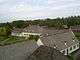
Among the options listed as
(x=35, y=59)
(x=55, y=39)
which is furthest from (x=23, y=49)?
(x=55, y=39)

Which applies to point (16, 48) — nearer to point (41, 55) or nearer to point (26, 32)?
point (41, 55)

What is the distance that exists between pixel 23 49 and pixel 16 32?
55.8 meters

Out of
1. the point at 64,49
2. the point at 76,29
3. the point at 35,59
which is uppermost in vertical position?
the point at 35,59

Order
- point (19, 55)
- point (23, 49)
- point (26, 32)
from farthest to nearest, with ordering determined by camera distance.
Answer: point (26, 32) < point (23, 49) < point (19, 55)

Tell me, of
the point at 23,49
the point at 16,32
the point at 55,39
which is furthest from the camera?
the point at 16,32

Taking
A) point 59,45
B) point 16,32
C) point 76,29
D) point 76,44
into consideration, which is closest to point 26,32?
point 16,32

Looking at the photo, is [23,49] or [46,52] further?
[23,49]

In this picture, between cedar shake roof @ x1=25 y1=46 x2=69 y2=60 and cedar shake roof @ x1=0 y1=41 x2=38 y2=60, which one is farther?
cedar shake roof @ x1=0 y1=41 x2=38 y2=60

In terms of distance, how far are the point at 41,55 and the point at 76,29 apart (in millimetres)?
62173

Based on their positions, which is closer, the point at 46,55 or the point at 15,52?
the point at 46,55

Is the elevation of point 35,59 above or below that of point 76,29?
above

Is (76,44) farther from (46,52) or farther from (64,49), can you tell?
(46,52)

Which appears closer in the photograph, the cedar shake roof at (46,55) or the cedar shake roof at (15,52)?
the cedar shake roof at (46,55)

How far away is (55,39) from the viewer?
111ft
